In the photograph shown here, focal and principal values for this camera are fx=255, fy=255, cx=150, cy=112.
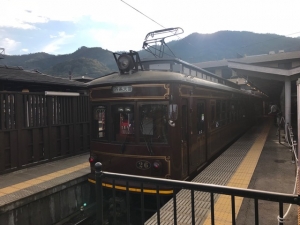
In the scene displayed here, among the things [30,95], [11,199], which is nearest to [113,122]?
[11,199]

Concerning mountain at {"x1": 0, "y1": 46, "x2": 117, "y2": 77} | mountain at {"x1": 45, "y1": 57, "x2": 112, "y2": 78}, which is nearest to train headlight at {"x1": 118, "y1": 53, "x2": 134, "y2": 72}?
mountain at {"x1": 0, "y1": 46, "x2": 117, "y2": 77}

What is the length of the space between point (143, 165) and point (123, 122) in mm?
1003

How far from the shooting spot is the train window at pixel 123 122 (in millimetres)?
5336

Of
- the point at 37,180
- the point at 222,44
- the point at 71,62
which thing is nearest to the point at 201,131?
the point at 37,180

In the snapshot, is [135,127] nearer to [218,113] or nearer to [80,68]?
[218,113]

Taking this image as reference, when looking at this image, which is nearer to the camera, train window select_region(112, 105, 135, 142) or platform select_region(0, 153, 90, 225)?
platform select_region(0, 153, 90, 225)

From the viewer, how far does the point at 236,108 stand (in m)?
12.0

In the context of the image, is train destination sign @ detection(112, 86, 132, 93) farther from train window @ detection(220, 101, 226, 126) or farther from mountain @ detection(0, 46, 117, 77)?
mountain @ detection(0, 46, 117, 77)

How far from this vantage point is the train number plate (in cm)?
517

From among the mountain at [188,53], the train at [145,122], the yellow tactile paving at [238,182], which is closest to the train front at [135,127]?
the train at [145,122]

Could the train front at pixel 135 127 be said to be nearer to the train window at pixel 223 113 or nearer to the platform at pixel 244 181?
the platform at pixel 244 181

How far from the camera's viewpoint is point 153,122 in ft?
17.1

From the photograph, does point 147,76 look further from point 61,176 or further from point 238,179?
point 61,176

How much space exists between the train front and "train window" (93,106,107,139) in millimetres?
32
